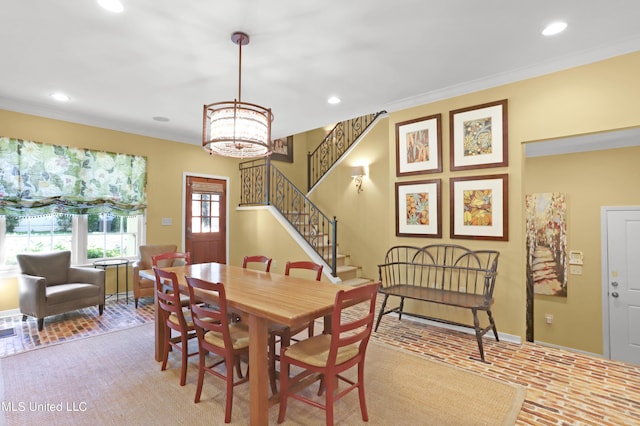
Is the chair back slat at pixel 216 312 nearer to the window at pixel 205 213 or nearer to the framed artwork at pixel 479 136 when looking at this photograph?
the framed artwork at pixel 479 136

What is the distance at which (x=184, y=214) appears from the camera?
6066 mm

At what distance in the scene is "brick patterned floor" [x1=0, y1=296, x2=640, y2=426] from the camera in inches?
86.4

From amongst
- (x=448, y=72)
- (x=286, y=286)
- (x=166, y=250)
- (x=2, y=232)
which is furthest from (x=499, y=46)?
(x=2, y=232)

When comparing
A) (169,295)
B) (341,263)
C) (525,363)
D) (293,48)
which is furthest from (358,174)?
(169,295)

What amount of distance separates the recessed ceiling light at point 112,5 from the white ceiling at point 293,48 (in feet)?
0.18

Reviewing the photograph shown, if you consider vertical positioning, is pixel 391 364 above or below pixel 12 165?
below

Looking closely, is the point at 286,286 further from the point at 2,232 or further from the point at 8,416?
the point at 2,232

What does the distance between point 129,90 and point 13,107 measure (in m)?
1.90

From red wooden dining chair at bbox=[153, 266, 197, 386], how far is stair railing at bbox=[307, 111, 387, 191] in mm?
4318

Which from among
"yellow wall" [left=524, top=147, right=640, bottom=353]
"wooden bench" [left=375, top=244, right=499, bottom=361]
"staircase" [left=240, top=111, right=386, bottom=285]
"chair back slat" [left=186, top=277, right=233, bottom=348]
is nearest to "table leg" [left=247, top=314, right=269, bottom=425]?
"chair back slat" [left=186, top=277, right=233, bottom=348]

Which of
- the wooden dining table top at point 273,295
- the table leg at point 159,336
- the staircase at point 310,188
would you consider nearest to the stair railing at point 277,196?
the staircase at point 310,188

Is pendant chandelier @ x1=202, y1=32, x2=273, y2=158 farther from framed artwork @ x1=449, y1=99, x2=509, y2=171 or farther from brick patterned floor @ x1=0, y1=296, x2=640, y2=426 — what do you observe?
brick patterned floor @ x1=0, y1=296, x2=640, y2=426

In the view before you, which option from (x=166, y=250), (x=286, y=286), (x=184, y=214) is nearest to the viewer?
(x=286, y=286)

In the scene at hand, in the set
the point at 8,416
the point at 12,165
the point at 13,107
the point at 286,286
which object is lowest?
the point at 8,416
